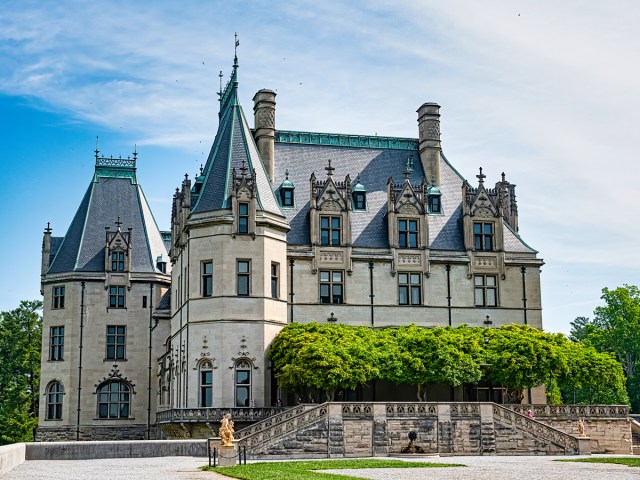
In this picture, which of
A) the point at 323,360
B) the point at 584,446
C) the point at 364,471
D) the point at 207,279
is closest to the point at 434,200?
the point at 207,279

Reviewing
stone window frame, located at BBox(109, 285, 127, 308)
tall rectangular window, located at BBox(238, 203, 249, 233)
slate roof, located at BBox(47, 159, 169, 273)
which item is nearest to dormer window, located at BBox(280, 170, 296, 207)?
tall rectangular window, located at BBox(238, 203, 249, 233)

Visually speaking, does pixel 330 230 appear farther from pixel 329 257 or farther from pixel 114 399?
pixel 114 399

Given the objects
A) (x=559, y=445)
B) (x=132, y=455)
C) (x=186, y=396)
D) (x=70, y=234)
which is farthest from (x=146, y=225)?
(x=559, y=445)

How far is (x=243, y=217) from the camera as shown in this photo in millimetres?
50531

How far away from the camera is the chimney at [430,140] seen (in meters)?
59.7

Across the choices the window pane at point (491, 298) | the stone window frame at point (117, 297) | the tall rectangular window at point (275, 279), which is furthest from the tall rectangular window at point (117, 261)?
the window pane at point (491, 298)

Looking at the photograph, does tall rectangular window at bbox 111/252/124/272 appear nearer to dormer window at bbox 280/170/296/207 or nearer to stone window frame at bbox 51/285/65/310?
stone window frame at bbox 51/285/65/310

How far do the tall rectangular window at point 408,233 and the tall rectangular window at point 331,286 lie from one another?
13.8ft

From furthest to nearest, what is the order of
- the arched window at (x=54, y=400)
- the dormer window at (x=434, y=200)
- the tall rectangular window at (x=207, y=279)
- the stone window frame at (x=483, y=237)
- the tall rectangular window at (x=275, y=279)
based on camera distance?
the arched window at (x=54, y=400)
the dormer window at (x=434, y=200)
the stone window frame at (x=483, y=237)
the tall rectangular window at (x=275, y=279)
the tall rectangular window at (x=207, y=279)

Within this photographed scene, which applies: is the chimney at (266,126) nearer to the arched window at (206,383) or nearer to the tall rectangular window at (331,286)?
the tall rectangular window at (331,286)

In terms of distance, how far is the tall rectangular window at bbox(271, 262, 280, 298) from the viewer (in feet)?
168

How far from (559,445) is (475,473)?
1567 centimetres

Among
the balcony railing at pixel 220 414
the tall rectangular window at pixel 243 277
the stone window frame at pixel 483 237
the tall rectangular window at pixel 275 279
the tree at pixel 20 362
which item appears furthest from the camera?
the tree at pixel 20 362

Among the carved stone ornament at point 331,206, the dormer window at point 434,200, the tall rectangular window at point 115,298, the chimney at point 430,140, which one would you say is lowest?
the tall rectangular window at point 115,298
